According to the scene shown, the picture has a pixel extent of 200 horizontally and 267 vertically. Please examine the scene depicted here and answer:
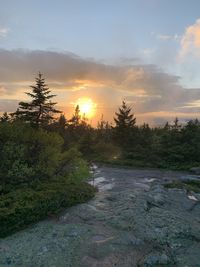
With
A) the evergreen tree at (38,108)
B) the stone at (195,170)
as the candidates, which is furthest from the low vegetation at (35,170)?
the stone at (195,170)

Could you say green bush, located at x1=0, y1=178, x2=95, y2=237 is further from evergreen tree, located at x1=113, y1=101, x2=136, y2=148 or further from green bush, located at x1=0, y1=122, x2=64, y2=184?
evergreen tree, located at x1=113, y1=101, x2=136, y2=148

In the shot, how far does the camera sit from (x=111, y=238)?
9812 millimetres

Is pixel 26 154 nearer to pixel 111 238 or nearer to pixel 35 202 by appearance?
pixel 35 202

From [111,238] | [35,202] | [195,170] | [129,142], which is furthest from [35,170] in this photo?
[129,142]

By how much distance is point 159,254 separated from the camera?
8.77 m

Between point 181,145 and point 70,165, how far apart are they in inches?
843

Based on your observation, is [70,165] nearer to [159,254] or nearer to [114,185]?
[114,185]

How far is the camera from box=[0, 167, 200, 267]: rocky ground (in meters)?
8.55

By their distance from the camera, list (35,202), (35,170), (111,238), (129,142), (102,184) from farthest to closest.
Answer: (129,142), (102,184), (35,170), (35,202), (111,238)

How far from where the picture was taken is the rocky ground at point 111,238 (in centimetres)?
855

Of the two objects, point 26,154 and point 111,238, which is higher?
point 26,154

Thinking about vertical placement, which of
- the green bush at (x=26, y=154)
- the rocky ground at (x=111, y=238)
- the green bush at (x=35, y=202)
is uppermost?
the green bush at (x=26, y=154)

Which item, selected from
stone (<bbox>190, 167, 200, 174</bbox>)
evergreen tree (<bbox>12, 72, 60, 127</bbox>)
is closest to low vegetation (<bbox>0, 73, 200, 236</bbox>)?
evergreen tree (<bbox>12, 72, 60, 127</bbox>)

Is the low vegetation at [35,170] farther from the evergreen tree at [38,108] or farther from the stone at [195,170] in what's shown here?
the stone at [195,170]
